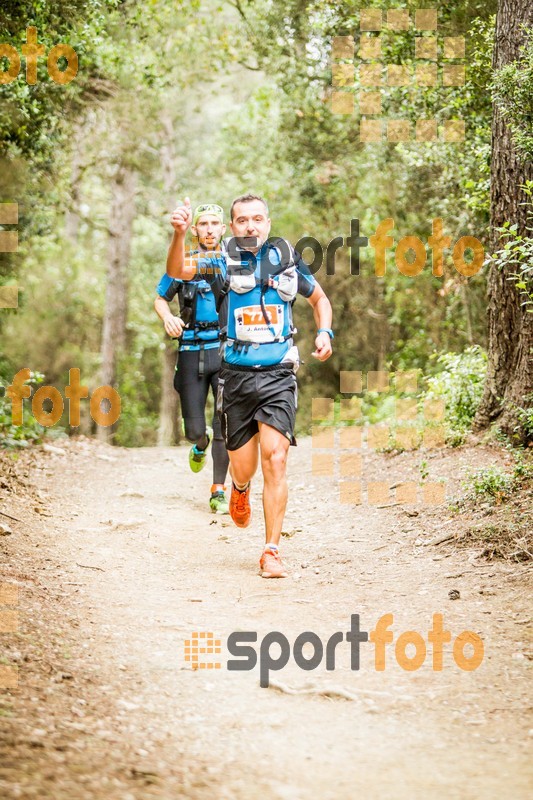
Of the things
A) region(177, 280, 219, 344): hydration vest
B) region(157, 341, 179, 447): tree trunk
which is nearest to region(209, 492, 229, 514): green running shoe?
region(177, 280, 219, 344): hydration vest

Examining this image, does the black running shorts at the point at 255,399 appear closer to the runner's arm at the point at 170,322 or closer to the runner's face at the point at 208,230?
the runner's arm at the point at 170,322

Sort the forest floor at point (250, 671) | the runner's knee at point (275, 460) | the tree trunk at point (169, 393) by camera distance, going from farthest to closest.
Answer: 1. the tree trunk at point (169, 393)
2. the runner's knee at point (275, 460)
3. the forest floor at point (250, 671)

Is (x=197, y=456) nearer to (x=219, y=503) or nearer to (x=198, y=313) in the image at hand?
(x=219, y=503)

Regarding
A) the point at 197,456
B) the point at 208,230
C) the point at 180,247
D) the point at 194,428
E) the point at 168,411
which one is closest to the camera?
the point at 180,247

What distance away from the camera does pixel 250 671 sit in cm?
396

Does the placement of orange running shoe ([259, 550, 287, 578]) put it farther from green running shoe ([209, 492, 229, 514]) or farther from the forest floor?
green running shoe ([209, 492, 229, 514])

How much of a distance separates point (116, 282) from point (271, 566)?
A: 1704 centimetres

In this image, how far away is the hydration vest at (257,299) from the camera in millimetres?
5672

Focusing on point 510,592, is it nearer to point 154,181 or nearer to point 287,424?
point 287,424

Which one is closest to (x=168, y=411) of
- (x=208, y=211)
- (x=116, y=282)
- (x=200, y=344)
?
(x=116, y=282)

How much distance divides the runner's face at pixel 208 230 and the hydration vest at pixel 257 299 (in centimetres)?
144

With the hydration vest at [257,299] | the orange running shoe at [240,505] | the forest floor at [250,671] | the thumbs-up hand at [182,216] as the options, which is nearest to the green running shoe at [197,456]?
the forest floor at [250,671]

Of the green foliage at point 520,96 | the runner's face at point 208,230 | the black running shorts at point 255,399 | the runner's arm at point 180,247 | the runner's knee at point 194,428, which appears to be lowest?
the runner's knee at point 194,428

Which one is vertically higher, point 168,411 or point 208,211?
point 208,211
